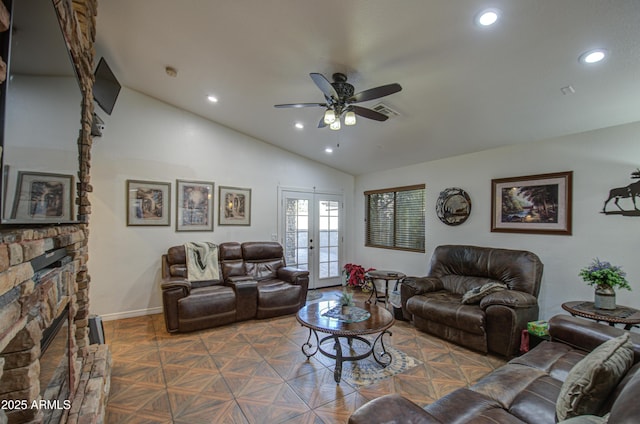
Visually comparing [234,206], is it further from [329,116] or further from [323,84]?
[323,84]

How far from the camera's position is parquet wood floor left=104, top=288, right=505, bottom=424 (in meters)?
2.11

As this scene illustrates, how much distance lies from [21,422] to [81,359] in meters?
1.39

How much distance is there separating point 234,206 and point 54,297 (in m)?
3.68

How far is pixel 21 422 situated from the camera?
1.03 m

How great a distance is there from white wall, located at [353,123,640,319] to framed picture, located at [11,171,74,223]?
15.1 feet

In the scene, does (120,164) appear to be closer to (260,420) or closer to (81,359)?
(81,359)

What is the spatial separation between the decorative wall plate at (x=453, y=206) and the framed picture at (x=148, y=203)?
14.5 feet

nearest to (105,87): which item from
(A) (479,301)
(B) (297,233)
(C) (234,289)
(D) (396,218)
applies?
(C) (234,289)

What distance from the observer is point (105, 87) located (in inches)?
137

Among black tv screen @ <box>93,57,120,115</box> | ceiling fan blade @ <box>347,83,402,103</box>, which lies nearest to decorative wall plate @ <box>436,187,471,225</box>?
ceiling fan blade @ <box>347,83,402,103</box>

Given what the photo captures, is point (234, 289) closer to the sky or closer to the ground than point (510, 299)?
closer to the ground

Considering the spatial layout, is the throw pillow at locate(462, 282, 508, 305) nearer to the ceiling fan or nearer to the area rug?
the area rug

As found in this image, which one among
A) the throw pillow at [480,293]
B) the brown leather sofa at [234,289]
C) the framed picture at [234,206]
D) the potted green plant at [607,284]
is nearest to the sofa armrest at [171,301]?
the brown leather sofa at [234,289]

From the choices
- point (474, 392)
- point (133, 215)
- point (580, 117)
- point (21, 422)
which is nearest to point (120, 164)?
point (133, 215)
